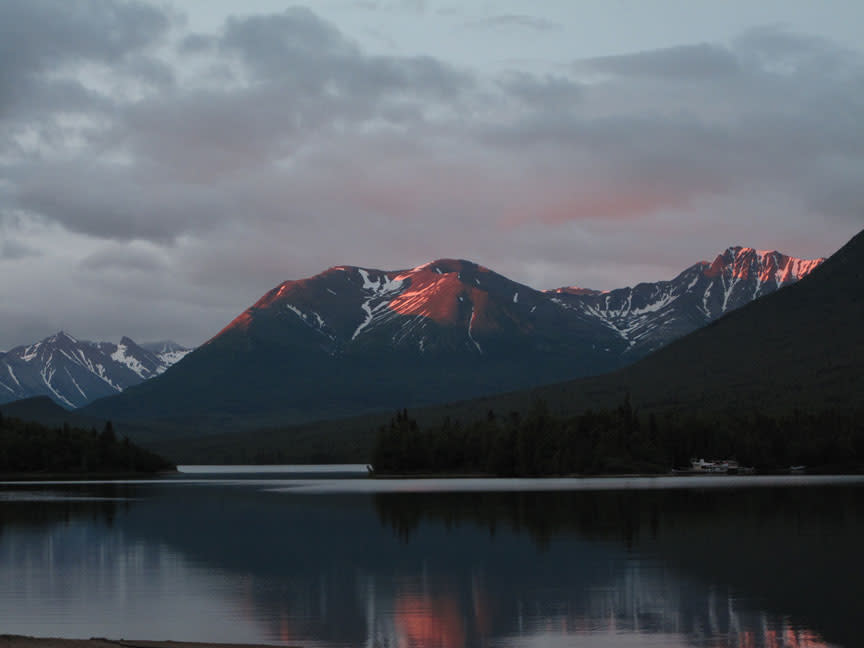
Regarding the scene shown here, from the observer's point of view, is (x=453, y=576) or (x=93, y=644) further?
(x=453, y=576)

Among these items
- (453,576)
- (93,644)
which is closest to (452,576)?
(453,576)

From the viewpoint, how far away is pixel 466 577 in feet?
189

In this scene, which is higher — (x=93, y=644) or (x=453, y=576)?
(x=93, y=644)

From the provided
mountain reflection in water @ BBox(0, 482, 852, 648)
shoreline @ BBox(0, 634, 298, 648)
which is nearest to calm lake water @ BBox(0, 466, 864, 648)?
mountain reflection in water @ BBox(0, 482, 852, 648)

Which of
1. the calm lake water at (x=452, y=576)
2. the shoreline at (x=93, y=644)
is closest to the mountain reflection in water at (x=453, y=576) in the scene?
the calm lake water at (x=452, y=576)

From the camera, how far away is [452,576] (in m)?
58.4

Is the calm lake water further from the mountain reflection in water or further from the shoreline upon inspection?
the shoreline

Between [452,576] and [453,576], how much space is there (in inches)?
1.8

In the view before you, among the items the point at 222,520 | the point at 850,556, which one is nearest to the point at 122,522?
the point at 222,520

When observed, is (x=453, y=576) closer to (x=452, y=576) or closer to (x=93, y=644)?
(x=452, y=576)

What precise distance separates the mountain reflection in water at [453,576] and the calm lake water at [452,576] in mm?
137

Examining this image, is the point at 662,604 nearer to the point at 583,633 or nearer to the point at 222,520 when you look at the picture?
the point at 583,633

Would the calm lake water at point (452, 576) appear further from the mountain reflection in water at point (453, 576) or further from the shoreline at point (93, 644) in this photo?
the shoreline at point (93, 644)

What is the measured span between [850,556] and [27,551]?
151 feet
